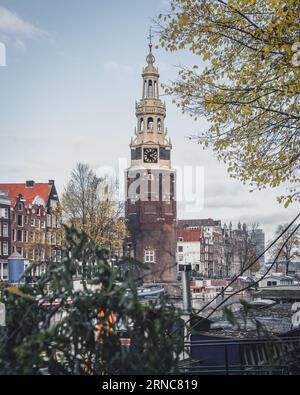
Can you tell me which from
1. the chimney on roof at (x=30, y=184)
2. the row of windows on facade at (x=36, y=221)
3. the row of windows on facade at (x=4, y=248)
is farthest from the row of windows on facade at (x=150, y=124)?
the row of windows on facade at (x=4, y=248)

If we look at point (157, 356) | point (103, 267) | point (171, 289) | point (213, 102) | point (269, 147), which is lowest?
point (171, 289)

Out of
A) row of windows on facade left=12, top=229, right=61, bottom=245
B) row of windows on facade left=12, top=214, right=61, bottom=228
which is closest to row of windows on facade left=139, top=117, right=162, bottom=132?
row of windows on facade left=12, top=214, right=61, bottom=228

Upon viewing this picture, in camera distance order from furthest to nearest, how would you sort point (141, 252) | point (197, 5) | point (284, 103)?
point (141, 252)
point (284, 103)
point (197, 5)

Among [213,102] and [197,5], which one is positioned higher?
[197,5]

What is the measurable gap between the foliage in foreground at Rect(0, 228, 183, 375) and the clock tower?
44.6m

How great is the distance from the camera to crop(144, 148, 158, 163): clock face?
48.7 meters

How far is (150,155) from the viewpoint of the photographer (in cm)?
4916

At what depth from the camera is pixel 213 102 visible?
306 inches

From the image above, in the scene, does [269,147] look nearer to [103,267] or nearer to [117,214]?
[103,267]

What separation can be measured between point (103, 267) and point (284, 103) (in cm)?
646

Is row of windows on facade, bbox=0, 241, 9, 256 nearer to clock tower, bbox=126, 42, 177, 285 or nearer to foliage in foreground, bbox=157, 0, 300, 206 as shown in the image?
clock tower, bbox=126, 42, 177, 285

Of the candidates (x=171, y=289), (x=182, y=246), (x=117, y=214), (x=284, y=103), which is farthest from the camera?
(x=182, y=246)

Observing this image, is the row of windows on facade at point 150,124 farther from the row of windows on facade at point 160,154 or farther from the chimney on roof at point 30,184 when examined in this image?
the chimney on roof at point 30,184
